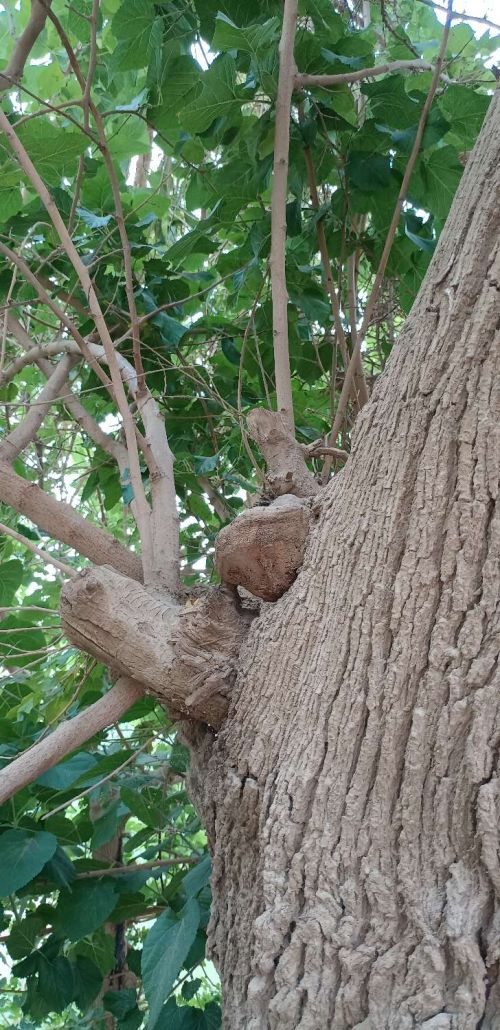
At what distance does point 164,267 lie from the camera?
1.79m

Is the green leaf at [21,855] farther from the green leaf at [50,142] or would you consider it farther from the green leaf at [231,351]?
the green leaf at [50,142]

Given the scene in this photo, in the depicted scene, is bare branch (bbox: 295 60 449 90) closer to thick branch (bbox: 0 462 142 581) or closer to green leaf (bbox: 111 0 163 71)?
green leaf (bbox: 111 0 163 71)

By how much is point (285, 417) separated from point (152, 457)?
0.99ft

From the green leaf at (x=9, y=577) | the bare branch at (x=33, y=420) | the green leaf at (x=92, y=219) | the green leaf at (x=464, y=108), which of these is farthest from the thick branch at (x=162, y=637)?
the green leaf at (x=464, y=108)

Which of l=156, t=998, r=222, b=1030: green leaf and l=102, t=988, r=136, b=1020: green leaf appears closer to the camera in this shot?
l=156, t=998, r=222, b=1030: green leaf

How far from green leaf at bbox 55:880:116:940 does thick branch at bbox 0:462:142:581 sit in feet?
2.14

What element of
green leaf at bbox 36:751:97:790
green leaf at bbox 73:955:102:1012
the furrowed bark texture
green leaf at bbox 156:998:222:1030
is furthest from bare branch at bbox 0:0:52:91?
green leaf at bbox 73:955:102:1012

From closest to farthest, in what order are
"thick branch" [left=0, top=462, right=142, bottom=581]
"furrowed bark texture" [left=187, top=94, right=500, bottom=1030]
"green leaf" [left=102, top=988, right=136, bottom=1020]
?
"furrowed bark texture" [left=187, top=94, right=500, bottom=1030]
"thick branch" [left=0, top=462, right=142, bottom=581]
"green leaf" [left=102, top=988, right=136, bottom=1020]

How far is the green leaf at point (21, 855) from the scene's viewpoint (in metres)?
1.27

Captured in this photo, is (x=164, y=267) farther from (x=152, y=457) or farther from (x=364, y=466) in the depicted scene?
(x=364, y=466)

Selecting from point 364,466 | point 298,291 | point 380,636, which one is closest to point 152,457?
point 298,291

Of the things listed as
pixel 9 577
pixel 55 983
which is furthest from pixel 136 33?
pixel 55 983

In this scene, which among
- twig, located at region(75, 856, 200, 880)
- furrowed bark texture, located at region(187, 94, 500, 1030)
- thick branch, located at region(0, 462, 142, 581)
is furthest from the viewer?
twig, located at region(75, 856, 200, 880)

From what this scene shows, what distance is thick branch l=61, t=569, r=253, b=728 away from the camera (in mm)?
968
